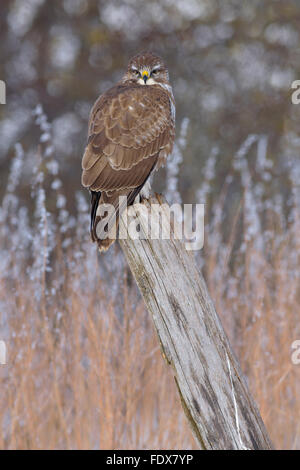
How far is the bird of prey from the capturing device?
304cm

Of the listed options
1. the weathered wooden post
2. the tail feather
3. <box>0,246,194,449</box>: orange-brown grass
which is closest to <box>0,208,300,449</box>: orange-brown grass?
<box>0,246,194,449</box>: orange-brown grass

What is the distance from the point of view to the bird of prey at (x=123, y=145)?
3.04m

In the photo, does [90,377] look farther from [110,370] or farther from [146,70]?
[146,70]

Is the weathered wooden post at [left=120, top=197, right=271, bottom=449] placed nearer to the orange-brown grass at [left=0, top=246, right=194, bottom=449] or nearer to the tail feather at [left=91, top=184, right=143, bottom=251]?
the tail feather at [left=91, top=184, right=143, bottom=251]

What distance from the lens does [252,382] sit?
398 centimetres

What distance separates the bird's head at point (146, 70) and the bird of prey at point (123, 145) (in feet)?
0.45

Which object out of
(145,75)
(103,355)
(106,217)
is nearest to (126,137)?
(106,217)

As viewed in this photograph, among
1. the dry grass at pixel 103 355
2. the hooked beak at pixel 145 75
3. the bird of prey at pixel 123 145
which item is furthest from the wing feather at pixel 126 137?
the dry grass at pixel 103 355

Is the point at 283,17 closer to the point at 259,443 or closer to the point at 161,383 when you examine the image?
the point at 161,383

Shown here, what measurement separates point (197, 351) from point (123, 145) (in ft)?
4.10

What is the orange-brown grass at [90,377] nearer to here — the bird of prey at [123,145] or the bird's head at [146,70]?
the bird of prey at [123,145]

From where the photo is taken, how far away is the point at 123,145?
321 centimetres

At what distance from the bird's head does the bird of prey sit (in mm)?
138

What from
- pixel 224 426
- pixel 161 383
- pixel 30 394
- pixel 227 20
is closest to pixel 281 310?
pixel 161 383
